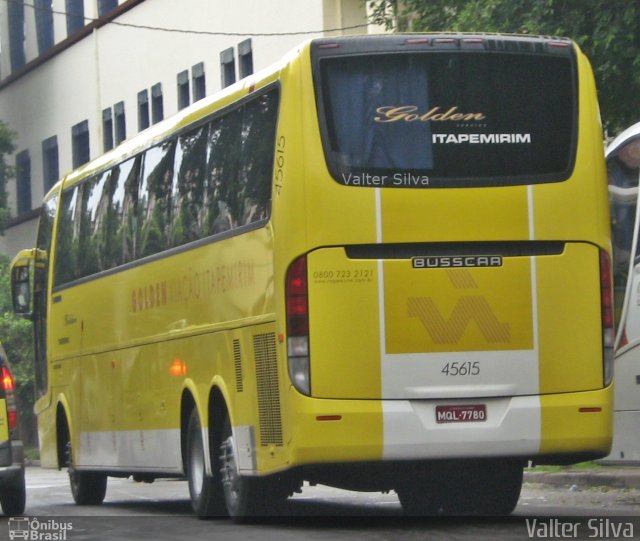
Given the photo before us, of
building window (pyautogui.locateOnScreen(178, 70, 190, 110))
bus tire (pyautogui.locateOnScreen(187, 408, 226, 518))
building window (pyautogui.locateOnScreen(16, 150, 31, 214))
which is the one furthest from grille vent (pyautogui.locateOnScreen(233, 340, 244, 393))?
building window (pyautogui.locateOnScreen(16, 150, 31, 214))

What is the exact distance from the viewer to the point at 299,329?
1314 cm

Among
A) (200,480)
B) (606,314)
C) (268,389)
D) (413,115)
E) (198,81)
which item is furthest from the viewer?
(198,81)

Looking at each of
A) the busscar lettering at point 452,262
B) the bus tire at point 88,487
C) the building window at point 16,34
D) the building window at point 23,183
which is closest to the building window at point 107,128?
the building window at point 23,183

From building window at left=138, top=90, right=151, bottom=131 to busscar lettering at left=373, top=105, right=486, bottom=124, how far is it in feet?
103

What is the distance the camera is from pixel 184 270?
1584cm

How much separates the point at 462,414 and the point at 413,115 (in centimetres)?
211

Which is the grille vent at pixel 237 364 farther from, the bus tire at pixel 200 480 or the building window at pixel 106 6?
the building window at pixel 106 6

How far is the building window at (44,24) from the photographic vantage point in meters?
52.0

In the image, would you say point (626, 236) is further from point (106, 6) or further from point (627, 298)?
point (106, 6)

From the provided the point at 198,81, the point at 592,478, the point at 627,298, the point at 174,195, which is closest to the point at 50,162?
the point at 198,81

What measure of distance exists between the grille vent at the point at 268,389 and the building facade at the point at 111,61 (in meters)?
20.6

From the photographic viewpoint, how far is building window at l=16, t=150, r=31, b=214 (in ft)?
176

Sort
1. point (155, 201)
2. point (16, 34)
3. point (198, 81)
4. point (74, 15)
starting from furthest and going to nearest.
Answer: point (16, 34), point (74, 15), point (198, 81), point (155, 201)

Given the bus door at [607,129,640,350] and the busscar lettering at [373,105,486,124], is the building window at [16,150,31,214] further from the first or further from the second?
the busscar lettering at [373,105,486,124]
